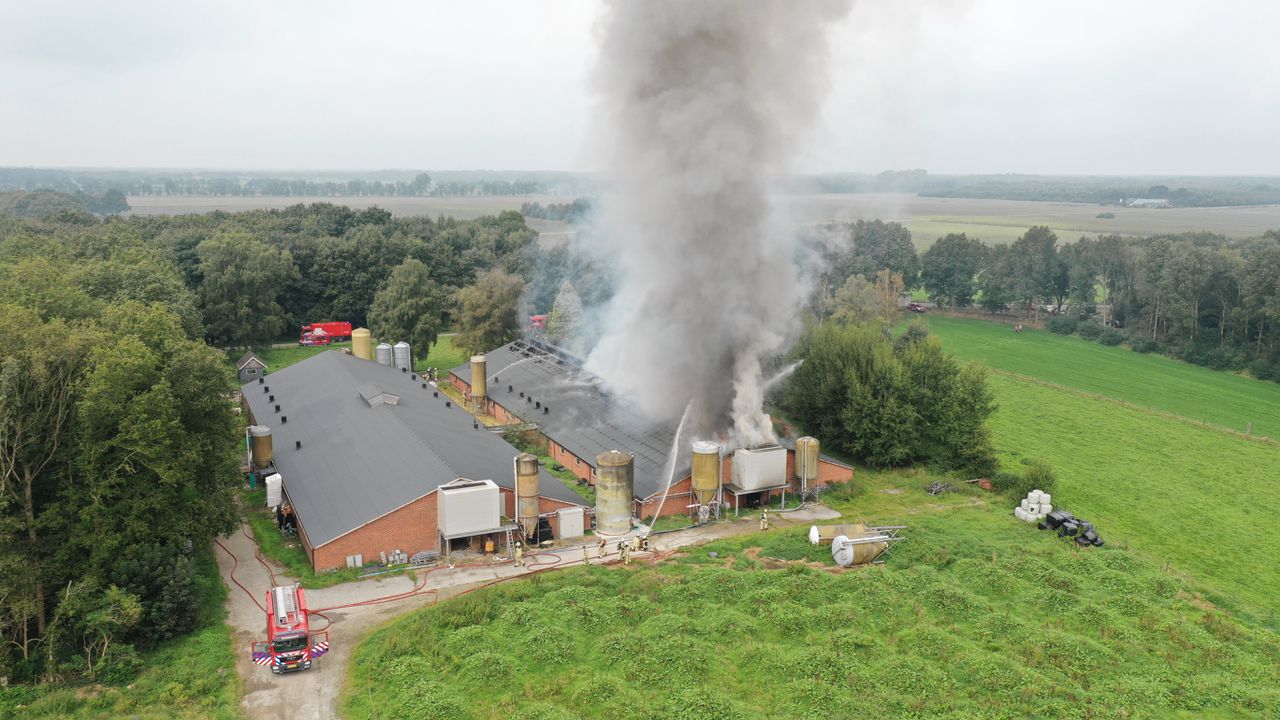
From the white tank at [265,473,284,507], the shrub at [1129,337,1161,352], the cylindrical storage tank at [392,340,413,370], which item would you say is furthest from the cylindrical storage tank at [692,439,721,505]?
the shrub at [1129,337,1161,352]

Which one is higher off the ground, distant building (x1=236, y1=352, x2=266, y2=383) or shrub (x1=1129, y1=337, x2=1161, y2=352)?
distant building (x1=236, y1=352, x2=266, y2=383)

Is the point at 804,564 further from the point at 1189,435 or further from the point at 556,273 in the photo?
the point at 556,273

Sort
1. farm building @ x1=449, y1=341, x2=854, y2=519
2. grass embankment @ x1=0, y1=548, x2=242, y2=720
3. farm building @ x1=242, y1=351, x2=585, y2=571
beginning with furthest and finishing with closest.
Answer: farm building @ x1=449, y1=341, x2=854, y2=519
farm building @ x1=242, y1=351, x2=585, y2=571
grass embankment @ x1=0, y1=548, x2=242, y2=720

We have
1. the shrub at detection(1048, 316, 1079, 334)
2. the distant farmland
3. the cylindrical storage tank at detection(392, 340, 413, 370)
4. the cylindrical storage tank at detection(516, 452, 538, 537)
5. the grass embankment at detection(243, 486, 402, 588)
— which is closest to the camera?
the grass embankment at detection(243, 486, 402, 588)

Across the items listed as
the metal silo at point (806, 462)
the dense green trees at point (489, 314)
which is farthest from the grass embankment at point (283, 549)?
the dense green trees at point (489, 314)

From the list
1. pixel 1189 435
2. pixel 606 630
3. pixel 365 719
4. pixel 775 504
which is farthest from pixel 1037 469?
pixel 365 719

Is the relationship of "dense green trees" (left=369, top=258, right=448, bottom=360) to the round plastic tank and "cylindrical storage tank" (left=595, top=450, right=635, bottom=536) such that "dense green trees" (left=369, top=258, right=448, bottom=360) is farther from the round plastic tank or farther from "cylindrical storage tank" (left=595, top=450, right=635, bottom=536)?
the round plastic tank

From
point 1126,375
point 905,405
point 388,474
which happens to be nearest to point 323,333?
point 388,474
